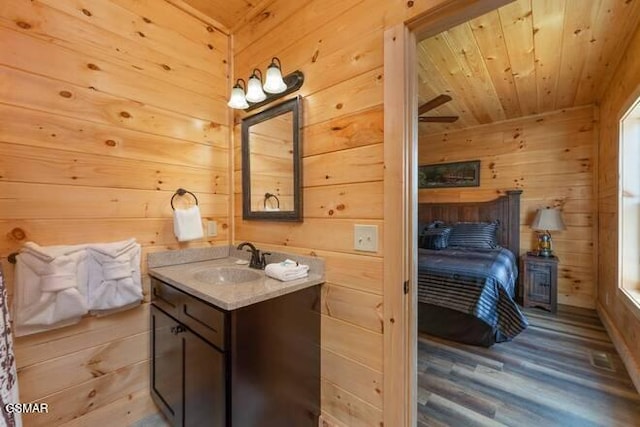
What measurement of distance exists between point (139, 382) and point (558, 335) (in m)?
3.49

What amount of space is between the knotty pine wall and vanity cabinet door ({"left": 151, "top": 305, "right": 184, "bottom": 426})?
0.70m

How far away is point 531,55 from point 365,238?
2335 millimetres

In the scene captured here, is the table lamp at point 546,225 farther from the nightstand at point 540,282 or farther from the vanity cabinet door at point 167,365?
the vanity cabinet door at point 167,365

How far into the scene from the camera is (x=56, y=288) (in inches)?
48.3

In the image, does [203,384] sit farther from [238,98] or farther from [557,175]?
[557,175]

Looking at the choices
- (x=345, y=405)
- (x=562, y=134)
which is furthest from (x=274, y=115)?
(x=562, y=134)

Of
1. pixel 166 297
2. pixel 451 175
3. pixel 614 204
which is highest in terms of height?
pixel 451 175

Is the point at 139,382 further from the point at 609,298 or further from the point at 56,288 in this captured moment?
the point at 609,298

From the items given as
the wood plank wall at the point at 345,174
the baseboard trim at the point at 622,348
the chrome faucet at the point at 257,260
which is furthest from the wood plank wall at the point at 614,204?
the chrome faucet at the point at 257,260

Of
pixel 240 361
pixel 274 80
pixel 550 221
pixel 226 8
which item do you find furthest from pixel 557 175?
pixel 240 361

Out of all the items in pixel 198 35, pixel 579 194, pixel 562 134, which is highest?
pixel 198 35

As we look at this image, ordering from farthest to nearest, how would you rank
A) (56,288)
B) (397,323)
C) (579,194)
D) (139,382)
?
(579,194) → (139,382) → (56,288) → (397,323)

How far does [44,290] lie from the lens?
122cm

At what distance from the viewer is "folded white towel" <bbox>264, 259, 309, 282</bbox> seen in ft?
4.29
